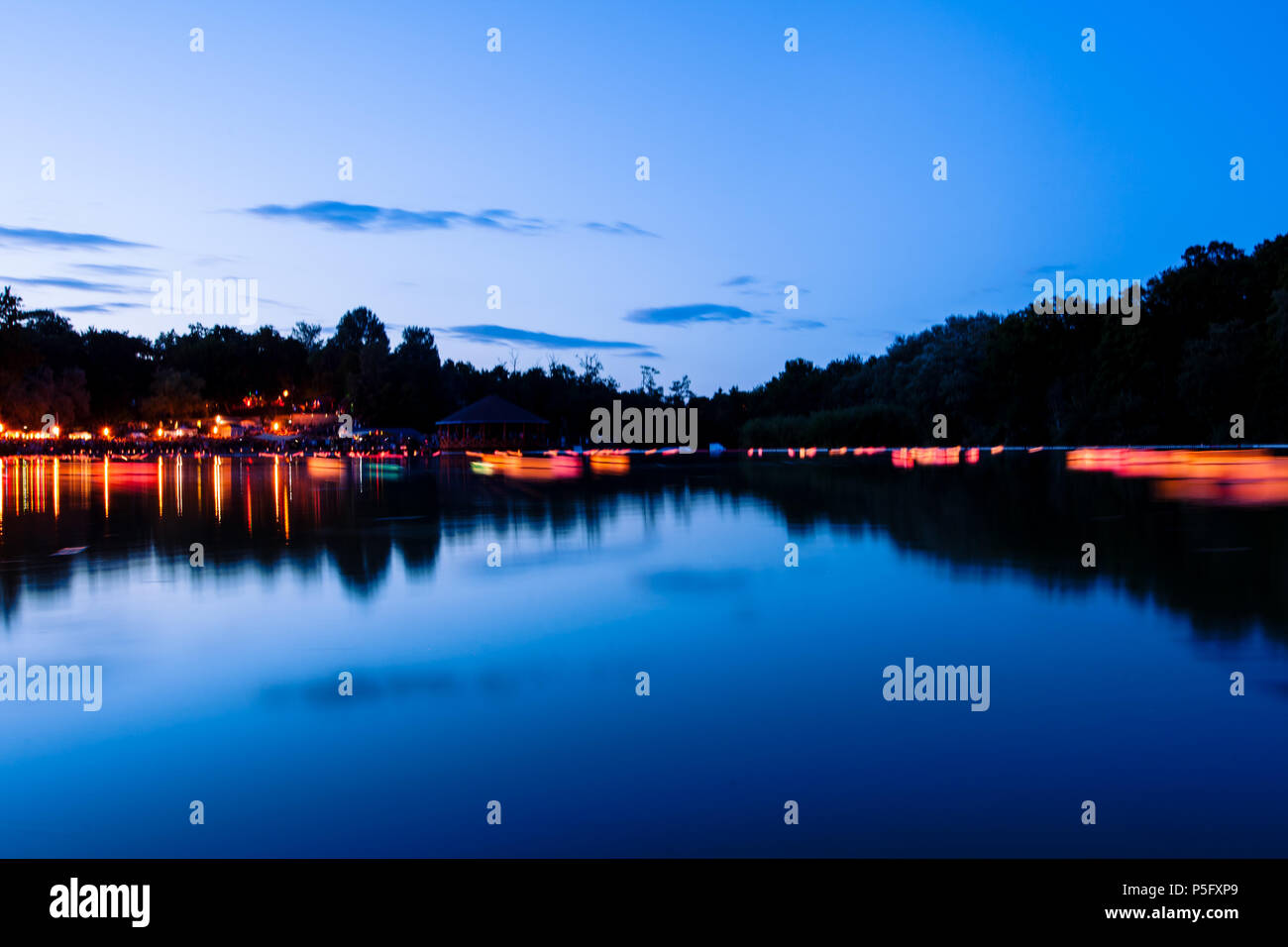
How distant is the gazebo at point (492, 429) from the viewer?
66562 millimetres

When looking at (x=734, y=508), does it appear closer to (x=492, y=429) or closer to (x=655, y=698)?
(x=655, y=698)

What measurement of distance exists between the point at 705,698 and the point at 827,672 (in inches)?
39.1

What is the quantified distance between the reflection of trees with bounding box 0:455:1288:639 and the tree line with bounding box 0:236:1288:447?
108ft

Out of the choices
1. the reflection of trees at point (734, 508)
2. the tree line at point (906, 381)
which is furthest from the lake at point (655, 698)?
the tree line at point (906, 381)

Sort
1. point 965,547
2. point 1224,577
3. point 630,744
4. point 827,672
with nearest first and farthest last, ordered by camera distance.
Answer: point 630,744, point 827,672, point 1224,577, point 965,547

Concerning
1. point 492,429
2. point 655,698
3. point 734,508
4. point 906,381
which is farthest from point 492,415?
point 655,698

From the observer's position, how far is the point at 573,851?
13.6ft

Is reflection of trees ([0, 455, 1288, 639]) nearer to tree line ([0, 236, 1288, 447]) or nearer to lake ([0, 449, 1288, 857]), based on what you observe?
lake ([0, 449, 1288, 857])

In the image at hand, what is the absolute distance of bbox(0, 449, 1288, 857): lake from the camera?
14.4 feet

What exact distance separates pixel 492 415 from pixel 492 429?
20.8ft

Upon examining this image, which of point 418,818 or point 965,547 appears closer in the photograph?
point 418,818

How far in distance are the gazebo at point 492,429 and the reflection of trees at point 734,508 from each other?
120ft
